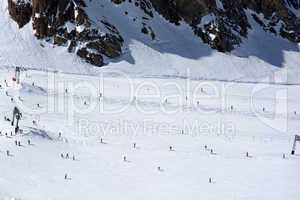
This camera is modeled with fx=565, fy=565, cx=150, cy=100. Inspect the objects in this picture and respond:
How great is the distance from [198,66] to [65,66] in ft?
49.4

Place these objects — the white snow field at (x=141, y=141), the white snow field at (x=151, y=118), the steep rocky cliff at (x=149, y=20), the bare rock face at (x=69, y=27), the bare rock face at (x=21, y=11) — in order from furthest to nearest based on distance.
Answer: the bare rock face at (x=21, y=11) < the steep rocky cliff at (x=149, y=20) < the bare rock face at (x=69, y=27) < the white snow field at (x=151, y=118) < the white snow field at (x=141, y=141)

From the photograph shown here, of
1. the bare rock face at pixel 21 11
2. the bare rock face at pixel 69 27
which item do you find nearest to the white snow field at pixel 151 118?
the bare rock face at pixel 21 11

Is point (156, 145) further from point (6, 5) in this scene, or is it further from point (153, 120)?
point (6, 5)

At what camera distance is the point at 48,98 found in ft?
139

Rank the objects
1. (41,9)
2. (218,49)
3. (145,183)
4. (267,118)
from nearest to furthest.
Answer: (145,183) < (267,118) < (41,9) < (218,49)

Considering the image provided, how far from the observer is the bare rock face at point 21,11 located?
6425 cm

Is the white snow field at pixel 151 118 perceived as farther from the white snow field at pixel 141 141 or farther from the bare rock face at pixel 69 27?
the bare rock face at pixel 69 27

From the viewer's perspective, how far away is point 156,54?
6406cm

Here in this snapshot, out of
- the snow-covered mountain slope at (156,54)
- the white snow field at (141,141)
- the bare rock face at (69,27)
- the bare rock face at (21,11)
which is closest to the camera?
the white snow field at (141,141)

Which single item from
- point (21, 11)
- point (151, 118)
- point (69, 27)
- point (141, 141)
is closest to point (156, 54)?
point (69, 27)

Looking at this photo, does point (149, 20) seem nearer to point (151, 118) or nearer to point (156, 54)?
point (156, 54)

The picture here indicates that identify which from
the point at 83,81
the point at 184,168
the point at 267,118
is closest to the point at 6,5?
the point at 83,81

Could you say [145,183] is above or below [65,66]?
below

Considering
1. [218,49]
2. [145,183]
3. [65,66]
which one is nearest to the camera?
[145,183]
